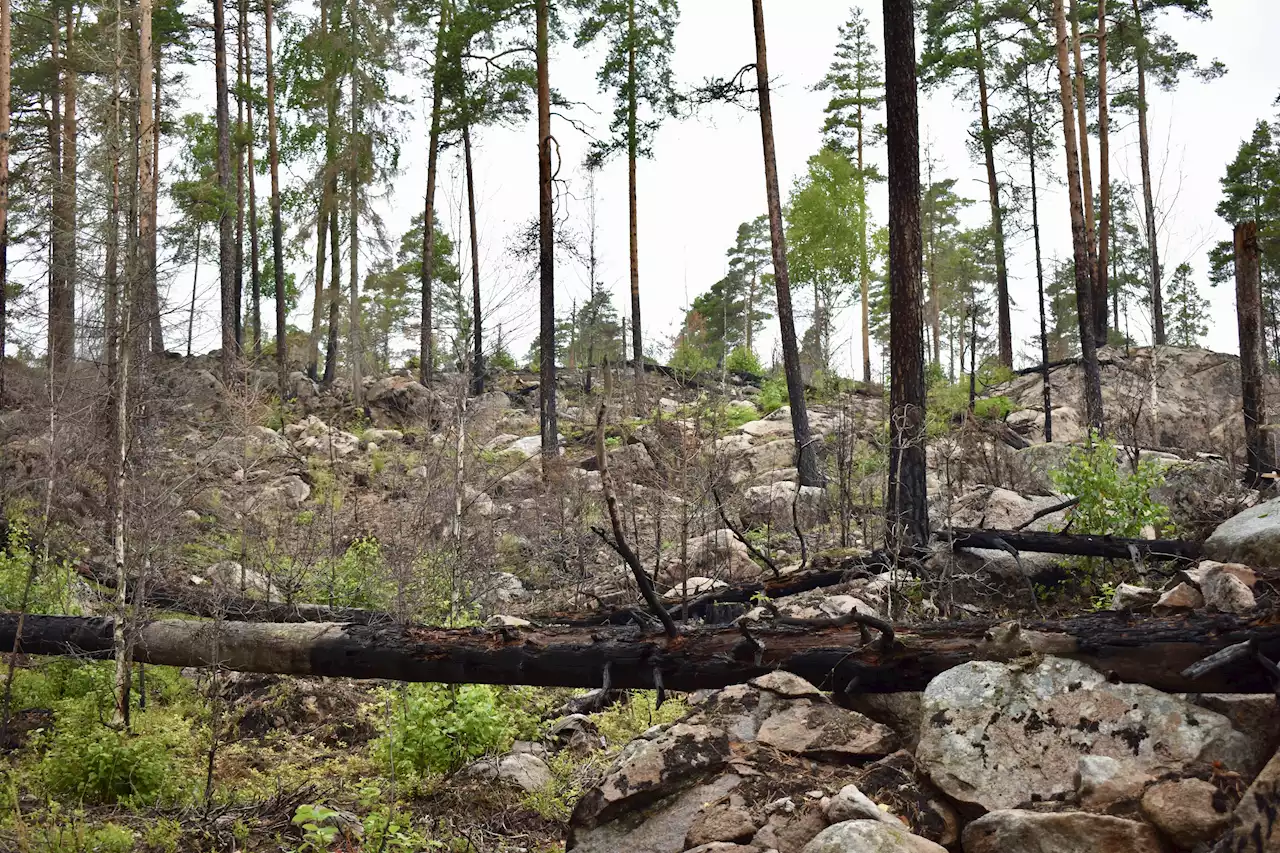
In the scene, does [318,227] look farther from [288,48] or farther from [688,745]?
[688,745]

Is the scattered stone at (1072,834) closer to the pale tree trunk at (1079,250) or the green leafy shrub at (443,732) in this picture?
the green leafy shrub at (443,732)

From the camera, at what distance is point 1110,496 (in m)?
8.82

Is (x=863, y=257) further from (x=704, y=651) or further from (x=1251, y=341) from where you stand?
(x=704, y=651)

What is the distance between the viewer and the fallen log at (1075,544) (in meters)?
8.19

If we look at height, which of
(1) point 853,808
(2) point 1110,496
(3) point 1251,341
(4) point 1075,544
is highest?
(3) point 1251,341

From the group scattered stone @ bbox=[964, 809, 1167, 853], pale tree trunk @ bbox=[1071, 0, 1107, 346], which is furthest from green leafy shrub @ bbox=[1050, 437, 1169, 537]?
pale tree trunk @ bbox=[1071, 0, 1107, 346]

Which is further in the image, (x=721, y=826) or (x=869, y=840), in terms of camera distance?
(x=721, y=826)

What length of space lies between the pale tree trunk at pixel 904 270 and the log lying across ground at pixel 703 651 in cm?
384

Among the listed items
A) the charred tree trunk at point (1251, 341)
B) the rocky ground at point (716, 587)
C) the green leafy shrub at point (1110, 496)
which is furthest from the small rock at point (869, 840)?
the charred tree trunk at point (1251, 341)

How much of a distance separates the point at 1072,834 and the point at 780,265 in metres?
13.6

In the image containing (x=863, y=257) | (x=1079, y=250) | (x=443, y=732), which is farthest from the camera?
(x=863, y=257)

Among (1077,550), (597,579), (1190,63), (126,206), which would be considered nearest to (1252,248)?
(1077,550)

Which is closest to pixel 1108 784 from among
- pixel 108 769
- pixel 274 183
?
pixel 108 769

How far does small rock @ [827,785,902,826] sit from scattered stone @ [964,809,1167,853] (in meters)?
0.47
